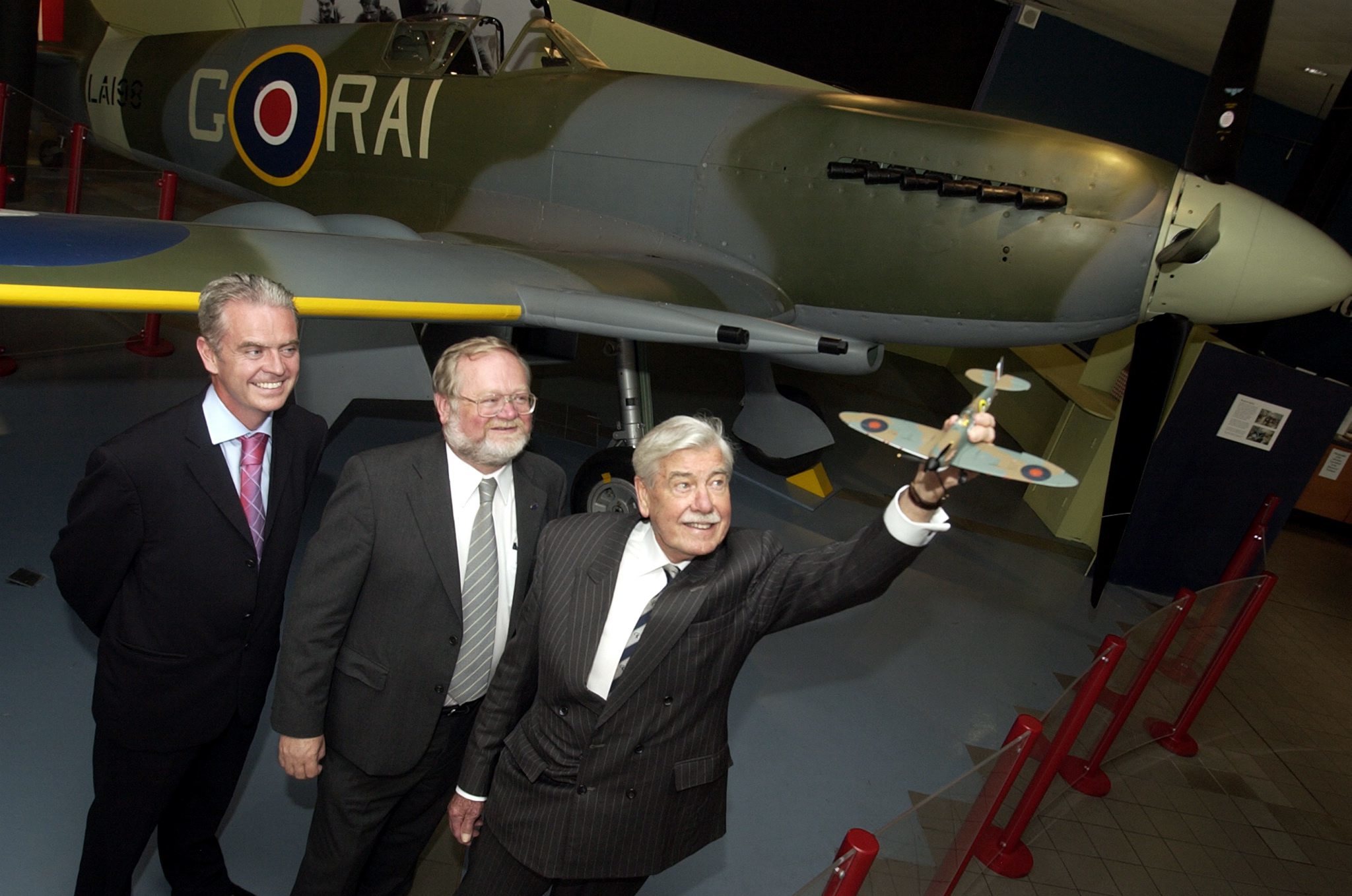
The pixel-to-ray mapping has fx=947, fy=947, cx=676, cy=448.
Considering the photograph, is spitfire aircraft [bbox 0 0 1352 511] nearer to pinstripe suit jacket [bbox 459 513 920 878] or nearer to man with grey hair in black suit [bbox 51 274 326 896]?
man with grey hair in black suit [bbox 51 274 326 896]

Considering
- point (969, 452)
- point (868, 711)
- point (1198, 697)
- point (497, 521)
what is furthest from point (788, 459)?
point (969, 452)

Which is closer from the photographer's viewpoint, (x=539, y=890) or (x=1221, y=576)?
(x=539, y=890)

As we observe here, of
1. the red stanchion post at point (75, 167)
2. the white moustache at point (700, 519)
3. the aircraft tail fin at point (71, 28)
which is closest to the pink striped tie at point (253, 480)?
the white moustache at point (700, 519)

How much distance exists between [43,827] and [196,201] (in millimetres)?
6957

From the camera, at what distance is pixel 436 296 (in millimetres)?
3197

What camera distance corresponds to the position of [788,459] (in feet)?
17.4

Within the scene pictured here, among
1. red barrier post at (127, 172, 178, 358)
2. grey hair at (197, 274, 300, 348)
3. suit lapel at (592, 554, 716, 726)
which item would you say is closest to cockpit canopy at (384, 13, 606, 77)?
red barrier post at (127, 172, 178, 358)

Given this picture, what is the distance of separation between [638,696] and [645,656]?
2.8 inches

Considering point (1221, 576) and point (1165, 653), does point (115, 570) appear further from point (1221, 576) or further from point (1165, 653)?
point (1221, 576)

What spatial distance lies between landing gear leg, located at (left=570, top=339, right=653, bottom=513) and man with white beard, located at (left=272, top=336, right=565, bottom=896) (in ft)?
6.48

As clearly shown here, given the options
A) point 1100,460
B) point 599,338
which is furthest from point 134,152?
point 1100,460

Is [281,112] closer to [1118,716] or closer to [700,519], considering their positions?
[700,519]

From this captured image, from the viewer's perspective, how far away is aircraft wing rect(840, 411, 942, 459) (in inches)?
50.4

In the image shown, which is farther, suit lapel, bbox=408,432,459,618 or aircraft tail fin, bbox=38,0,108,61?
aircraft tail fin, bbox=38,0,108,61
